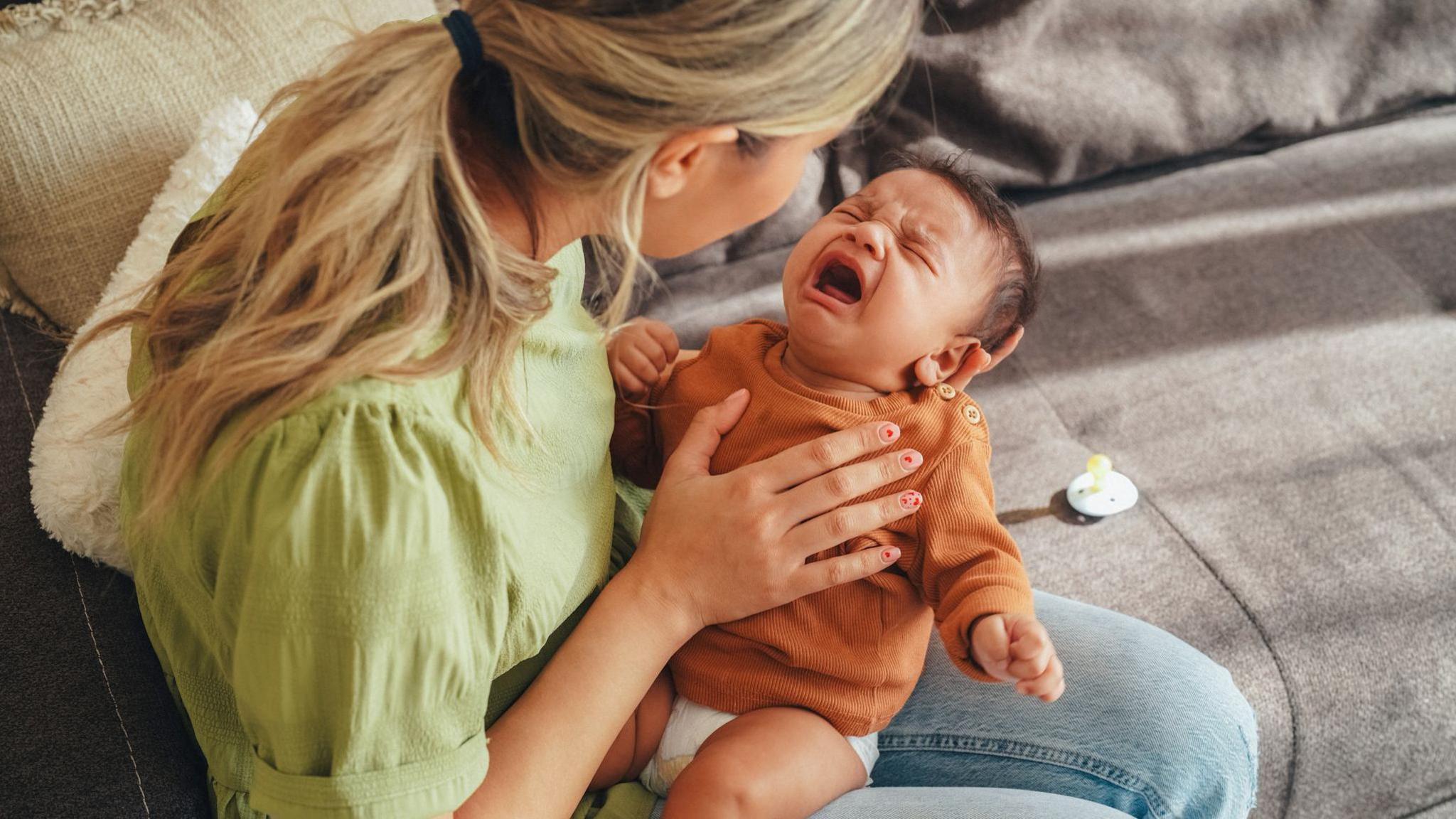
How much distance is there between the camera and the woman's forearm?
84cm

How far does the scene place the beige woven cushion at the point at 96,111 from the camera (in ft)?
3.48

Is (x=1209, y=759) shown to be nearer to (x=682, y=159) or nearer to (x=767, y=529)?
(x=767, y=529)

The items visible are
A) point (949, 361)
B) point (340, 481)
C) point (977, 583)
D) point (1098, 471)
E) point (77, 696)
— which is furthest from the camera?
point (1098, 471)

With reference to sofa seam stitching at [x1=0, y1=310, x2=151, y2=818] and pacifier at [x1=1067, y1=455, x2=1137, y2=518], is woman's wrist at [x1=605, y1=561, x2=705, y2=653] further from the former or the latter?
pacifier at [x1=1067, y1=455, x2=1137, y2=518]

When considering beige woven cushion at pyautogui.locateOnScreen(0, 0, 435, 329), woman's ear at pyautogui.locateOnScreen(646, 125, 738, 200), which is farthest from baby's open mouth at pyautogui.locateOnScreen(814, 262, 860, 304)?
beige woven cushion at pyautogui.locateOnScreen(0, 0, 435, 329)

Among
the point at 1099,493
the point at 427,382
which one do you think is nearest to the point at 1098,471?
the point at 1099,493

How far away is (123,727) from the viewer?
0.82 m

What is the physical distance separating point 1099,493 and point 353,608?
1.03m

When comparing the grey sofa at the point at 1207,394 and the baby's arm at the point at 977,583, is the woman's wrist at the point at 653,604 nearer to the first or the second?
the baby's arm at the point at 977,583

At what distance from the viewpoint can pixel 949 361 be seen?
1133 millimetres

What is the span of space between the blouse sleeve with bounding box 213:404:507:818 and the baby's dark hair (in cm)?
62

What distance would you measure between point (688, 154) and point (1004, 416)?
0.94 metres

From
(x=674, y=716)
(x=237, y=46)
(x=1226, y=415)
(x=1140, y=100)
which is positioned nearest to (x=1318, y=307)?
(x=1226, y=415)

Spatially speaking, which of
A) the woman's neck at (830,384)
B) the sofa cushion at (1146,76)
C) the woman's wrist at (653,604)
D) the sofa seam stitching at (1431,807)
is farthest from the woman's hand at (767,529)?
the sofa cushion at (1146,76)
